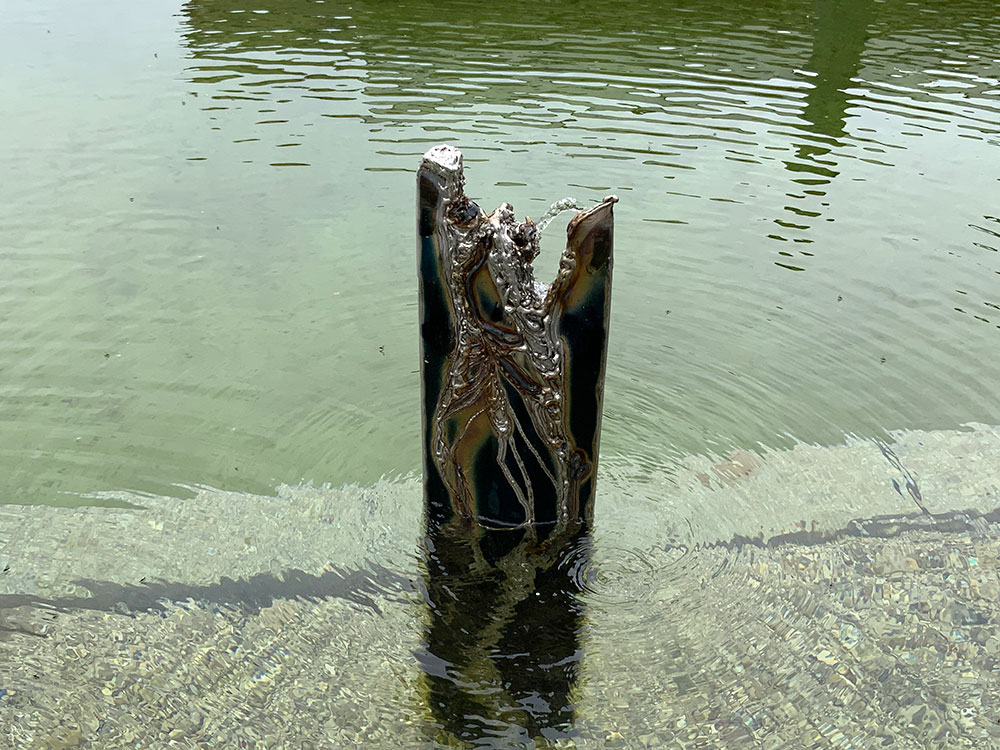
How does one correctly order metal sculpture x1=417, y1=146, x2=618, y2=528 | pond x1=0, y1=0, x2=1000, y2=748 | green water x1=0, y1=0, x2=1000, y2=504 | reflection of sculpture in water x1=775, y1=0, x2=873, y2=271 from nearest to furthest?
metal sculpture x1=417, y1=146, x2=618, y2=528 → pond x1=0, y1=0, x2=1000, y2=748 → green water x1=0, y1=0, x2=1000, y2=504 → reflection of sculpture in water x1=775, y1=0, x2=873, y2=271

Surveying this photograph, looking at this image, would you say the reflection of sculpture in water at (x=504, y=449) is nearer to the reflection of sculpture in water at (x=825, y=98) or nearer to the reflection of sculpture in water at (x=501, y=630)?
the reflection of sculpture in water at (x=501, y=630)

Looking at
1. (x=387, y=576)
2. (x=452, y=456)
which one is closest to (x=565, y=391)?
(x=452, y=456)

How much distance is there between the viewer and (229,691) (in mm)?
2873

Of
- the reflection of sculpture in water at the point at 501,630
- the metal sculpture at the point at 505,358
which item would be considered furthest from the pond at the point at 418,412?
the metal sculpture at the point at 505,358

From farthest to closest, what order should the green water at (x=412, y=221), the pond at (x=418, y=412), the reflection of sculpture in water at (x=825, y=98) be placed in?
1. the reflection of sculpture in water at (x=825, y=98)
2. the green water at (x=412, y=221)
3. the pond at (x=418, y=412)

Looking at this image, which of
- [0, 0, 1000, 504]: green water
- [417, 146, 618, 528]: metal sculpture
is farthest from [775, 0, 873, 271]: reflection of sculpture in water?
[417, 146, 618, 528]: metal sculpture

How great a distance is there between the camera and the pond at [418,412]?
9.55ft

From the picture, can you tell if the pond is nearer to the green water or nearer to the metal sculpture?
the green water

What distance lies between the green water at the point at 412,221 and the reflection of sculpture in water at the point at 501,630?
696 mm

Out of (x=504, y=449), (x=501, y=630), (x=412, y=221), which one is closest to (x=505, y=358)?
(x=504, y=449)

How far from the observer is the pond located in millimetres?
2910

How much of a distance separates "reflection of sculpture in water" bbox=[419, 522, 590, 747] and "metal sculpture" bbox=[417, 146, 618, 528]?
10 centimetres

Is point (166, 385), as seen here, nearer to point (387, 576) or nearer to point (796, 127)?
point (387, 576)

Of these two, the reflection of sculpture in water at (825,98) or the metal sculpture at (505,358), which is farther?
the reflection of sculpture in water at (825,98)
